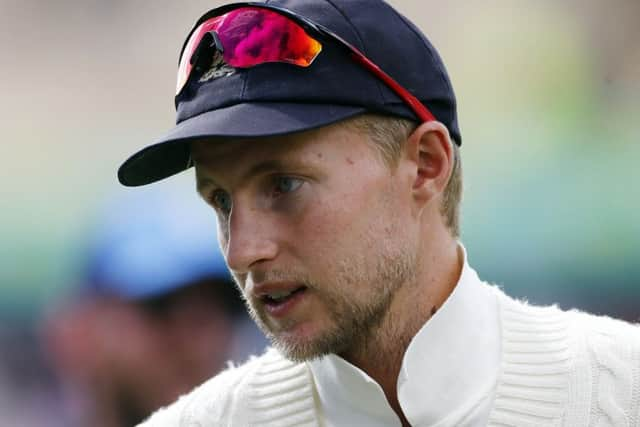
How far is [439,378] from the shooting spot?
7.11 feet

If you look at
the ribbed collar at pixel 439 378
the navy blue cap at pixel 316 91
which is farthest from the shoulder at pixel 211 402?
the navy blue cap at pixel 316 91

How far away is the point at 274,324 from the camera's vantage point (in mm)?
2141

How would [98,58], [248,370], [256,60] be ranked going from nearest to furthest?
1. [256,60]
2. [248,370]
3. [98,58]

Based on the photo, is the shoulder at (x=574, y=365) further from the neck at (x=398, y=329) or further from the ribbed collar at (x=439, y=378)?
the neck at (x=398, y=329)

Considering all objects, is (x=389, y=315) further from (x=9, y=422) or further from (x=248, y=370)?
(x=9, y=422)

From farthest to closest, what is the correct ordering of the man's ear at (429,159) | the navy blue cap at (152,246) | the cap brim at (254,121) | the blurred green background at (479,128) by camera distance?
the blurred green background at (479,128), the navy blue cap at (152,246), the man's ear at (429,159), the cap brim at (254,121)

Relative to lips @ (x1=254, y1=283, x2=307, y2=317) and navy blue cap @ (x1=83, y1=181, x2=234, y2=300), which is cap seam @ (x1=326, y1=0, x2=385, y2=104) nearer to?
lips @ (x1=254, y1=283, x2=307, y2=317)

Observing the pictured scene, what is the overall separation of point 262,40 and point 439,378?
73 centimetres

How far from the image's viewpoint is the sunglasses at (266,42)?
83.0 inches

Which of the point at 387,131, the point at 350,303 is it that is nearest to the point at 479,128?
the point at 387,131

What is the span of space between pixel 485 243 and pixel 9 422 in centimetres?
207

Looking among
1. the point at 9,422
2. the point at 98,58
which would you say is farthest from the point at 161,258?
the point at 98,58

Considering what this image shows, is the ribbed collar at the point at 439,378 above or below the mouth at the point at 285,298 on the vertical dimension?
below

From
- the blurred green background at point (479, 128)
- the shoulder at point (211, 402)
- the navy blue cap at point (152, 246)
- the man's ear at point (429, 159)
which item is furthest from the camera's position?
the blurred green background at point (479, 128)
